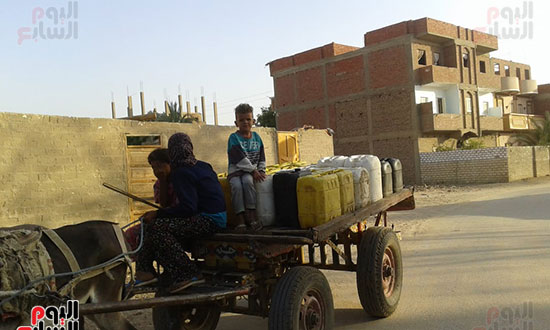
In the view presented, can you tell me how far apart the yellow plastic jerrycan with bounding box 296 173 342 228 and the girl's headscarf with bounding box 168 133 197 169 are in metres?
0.96

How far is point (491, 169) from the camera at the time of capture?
2412cm

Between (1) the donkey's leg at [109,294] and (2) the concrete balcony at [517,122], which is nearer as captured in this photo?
(1) the donkey's leg at [109,294]

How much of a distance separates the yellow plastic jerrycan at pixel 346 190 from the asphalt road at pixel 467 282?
1.24 meters

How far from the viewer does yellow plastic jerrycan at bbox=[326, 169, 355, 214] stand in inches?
168

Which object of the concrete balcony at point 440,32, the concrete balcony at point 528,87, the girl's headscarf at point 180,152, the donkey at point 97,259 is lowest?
the donkey at point 97,259

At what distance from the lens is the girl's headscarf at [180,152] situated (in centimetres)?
361

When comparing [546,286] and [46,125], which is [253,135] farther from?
[46,125]

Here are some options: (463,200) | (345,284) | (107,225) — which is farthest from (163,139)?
(463,200)

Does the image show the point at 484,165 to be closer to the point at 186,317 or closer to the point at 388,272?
the point at 388,272

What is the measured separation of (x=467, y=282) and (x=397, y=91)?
2426 cm

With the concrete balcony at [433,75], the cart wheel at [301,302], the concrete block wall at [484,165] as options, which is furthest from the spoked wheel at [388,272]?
the concrete balcony at [433,75]

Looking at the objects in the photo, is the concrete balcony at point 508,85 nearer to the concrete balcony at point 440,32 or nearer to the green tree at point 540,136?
the concrete balcony at point 440,32

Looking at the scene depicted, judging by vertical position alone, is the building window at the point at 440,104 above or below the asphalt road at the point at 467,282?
above

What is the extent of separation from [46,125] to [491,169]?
878 inches
